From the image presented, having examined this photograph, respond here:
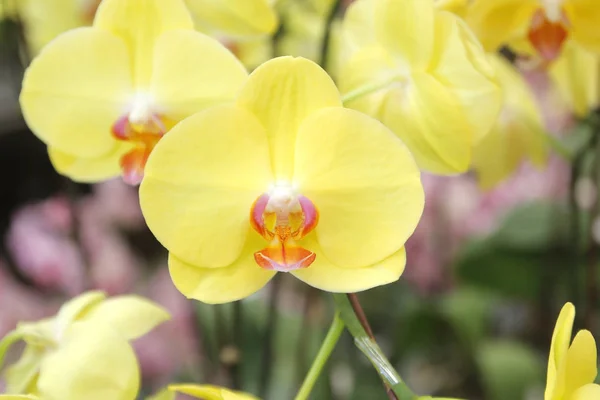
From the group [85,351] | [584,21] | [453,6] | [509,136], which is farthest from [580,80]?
[85,351]

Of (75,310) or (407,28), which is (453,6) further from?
(75,310)

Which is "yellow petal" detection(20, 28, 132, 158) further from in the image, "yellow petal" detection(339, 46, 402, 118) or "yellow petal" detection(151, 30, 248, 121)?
"yellow petal" detection(339, 46, 402, 118)

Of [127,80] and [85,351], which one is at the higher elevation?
[127,80]

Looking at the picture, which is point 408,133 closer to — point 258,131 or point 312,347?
point 258,131

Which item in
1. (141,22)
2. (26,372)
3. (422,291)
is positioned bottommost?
(422,291)

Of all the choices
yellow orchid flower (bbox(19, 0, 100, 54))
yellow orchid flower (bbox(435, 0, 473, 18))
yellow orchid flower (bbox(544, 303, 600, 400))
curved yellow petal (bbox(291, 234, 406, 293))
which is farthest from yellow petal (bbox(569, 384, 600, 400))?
yellow orchid flower (bbox(19, 0, 100, 54))

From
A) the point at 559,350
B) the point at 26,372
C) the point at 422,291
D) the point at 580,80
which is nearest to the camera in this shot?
the point at 559,350

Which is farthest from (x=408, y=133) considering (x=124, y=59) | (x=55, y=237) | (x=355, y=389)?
(x=55, y=237)
